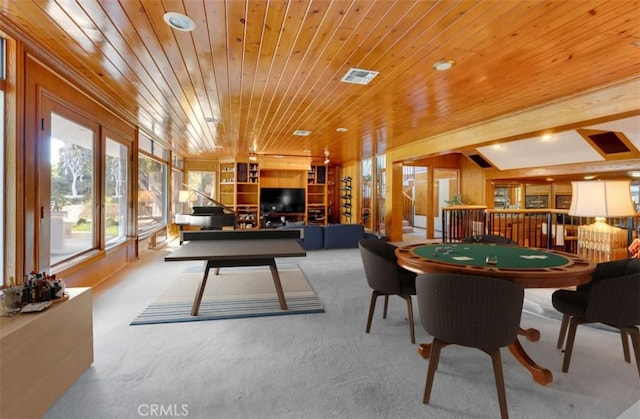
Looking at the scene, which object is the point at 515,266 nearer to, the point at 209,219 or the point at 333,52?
the point at 333,52

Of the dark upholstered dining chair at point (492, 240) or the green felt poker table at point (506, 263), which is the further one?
the dark upholstered dining chair at point (492, 240)

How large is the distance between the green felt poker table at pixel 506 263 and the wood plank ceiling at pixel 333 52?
1761 mm

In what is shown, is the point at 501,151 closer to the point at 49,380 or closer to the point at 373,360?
the point at 373,360

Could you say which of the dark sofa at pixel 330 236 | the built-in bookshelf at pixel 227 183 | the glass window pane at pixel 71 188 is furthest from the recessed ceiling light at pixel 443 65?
the built-in bookshelf at pixel 227 183

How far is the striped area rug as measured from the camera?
3238 millimetres

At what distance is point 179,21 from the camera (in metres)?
2.26

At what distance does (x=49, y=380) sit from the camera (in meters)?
1.81

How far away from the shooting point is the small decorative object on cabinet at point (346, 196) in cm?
1070

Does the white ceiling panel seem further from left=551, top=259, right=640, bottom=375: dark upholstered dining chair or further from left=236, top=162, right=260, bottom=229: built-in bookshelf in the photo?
left=236, top=162, right=260, bottom=229: built-in bookshelf

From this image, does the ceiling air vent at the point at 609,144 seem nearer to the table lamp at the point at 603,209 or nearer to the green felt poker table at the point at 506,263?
the table lamp at the point at 603,209

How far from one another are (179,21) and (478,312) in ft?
9.20

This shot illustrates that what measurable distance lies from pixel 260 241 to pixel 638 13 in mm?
3854

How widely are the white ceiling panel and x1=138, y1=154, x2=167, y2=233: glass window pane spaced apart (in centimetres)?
828

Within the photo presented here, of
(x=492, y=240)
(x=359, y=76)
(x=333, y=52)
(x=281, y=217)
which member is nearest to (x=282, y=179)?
(x=281, y=217)
